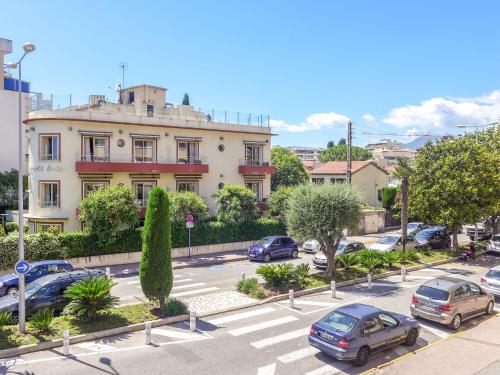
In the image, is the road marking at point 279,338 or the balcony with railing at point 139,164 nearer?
the road marking at point 279,338

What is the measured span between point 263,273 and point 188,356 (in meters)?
8.27

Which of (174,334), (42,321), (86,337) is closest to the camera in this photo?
(42,321)

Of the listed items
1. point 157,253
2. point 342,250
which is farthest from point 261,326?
point 342,250

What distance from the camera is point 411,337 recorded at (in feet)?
46.8

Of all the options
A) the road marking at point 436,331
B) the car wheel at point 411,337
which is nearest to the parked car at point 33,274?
the car wheel at point 411,337

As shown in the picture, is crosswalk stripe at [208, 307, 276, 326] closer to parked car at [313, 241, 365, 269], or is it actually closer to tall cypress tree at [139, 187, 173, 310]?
tall cypress tree at [139, 187, 173, 310]

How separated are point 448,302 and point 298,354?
6437mm

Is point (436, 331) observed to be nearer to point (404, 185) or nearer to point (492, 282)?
point (492, 282)

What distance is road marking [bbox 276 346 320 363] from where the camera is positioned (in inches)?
514

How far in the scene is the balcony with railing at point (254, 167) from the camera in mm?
40438

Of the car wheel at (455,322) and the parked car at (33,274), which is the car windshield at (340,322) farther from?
the parked car at (33,274)

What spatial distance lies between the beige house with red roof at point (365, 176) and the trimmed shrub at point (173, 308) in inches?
1570

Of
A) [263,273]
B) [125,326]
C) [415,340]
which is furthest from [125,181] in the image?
[415,340]

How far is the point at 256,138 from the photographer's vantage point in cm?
4194
